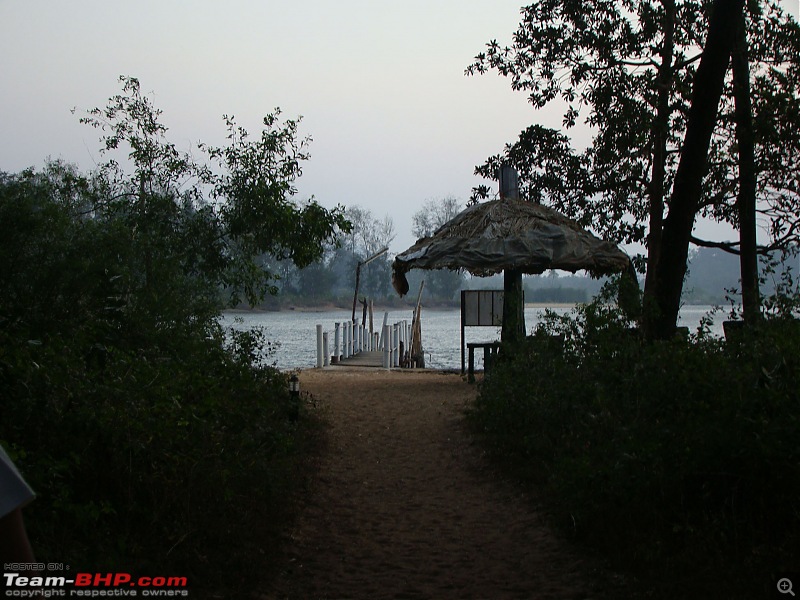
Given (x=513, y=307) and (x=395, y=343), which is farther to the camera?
(x=395, y=343)

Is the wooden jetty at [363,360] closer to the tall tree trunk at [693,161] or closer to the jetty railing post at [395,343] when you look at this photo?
the jetty railing post at [395,343]

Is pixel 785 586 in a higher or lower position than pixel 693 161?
lower

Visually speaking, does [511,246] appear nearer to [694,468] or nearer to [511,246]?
[511,246]

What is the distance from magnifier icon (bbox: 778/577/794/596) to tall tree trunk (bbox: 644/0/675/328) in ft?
29.4

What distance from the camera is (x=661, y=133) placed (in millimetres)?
12992

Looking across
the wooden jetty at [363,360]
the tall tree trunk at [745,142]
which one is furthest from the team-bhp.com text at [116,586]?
the wooden jetty at [363,360]

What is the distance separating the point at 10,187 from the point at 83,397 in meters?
3.57

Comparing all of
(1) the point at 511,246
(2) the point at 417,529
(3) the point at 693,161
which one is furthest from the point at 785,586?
(1) the point at 511,246

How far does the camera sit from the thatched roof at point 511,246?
42.2 ft

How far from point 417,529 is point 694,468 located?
82.1 inches

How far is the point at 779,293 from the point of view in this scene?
6.75 metres

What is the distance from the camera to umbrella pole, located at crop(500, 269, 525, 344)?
12.9m

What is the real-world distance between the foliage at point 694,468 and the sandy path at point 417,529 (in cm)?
37

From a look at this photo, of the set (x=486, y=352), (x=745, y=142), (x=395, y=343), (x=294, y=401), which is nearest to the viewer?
(x=294, y=401)
